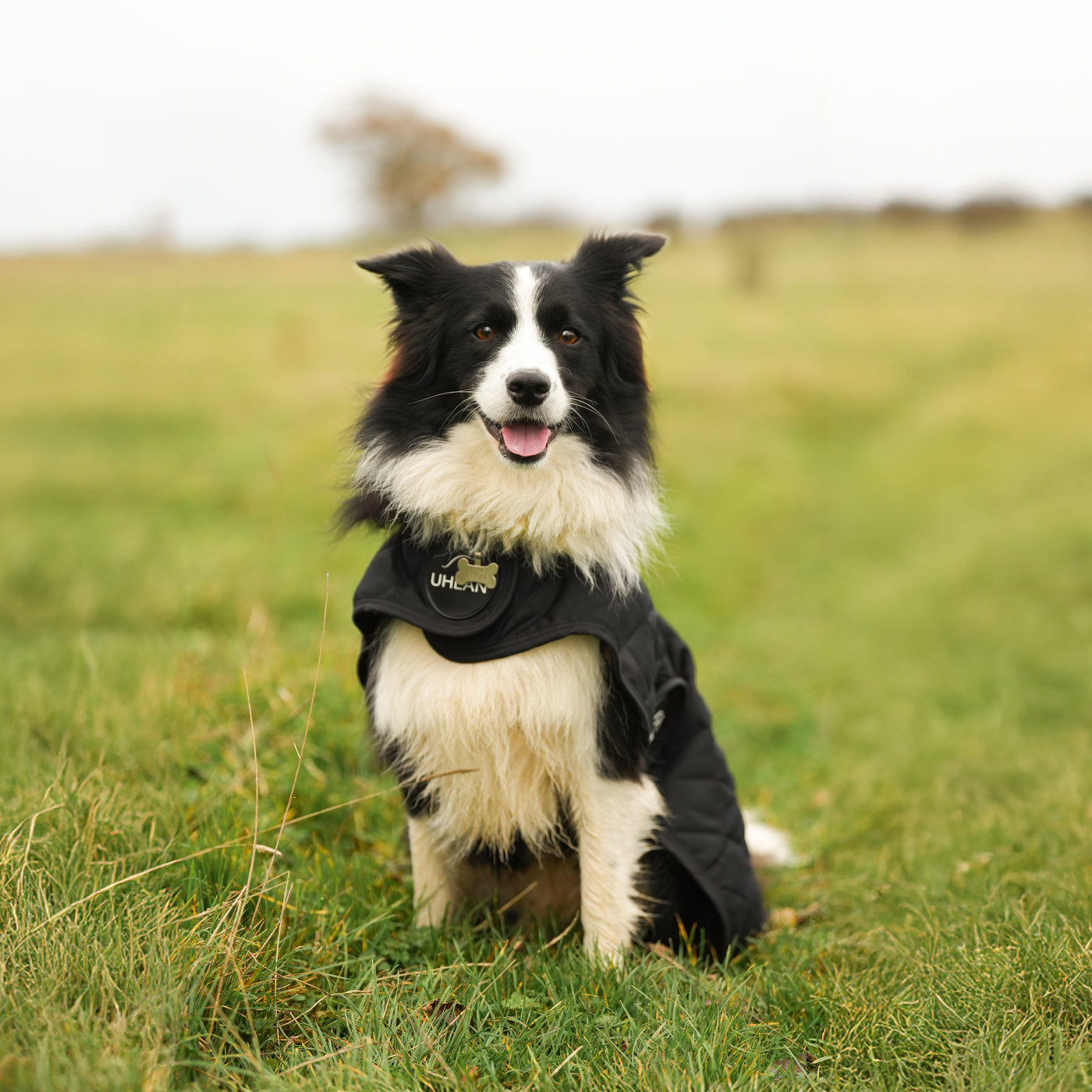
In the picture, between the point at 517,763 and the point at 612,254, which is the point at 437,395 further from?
the point at 517,763

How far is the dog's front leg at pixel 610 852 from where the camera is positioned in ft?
10.2

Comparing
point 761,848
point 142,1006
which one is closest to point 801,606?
point 761,848

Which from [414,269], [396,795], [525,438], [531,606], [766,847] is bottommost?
[766,847]

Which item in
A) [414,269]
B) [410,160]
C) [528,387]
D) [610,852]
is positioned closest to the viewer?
[528,387]

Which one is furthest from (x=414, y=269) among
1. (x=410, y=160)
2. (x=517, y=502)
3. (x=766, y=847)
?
(x=410, y=160)

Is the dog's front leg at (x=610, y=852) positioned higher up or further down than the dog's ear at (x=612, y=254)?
further down

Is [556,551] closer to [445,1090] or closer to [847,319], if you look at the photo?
[445,1090]

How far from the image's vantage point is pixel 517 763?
313 cm

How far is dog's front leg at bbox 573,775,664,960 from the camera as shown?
3.12 metres

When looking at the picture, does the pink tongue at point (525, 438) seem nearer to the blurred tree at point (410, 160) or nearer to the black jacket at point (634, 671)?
the black jacket at point (634, 671)

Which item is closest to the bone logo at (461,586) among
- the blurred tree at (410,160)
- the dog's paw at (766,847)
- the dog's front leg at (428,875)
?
the dog's front leg at (428,875)

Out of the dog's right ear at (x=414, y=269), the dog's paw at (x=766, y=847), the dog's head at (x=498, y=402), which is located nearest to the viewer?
the dog's head at (x=498, y=402)

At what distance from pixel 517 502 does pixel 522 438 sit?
0.65 ft

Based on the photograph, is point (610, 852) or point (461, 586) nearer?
point (461, 586)
